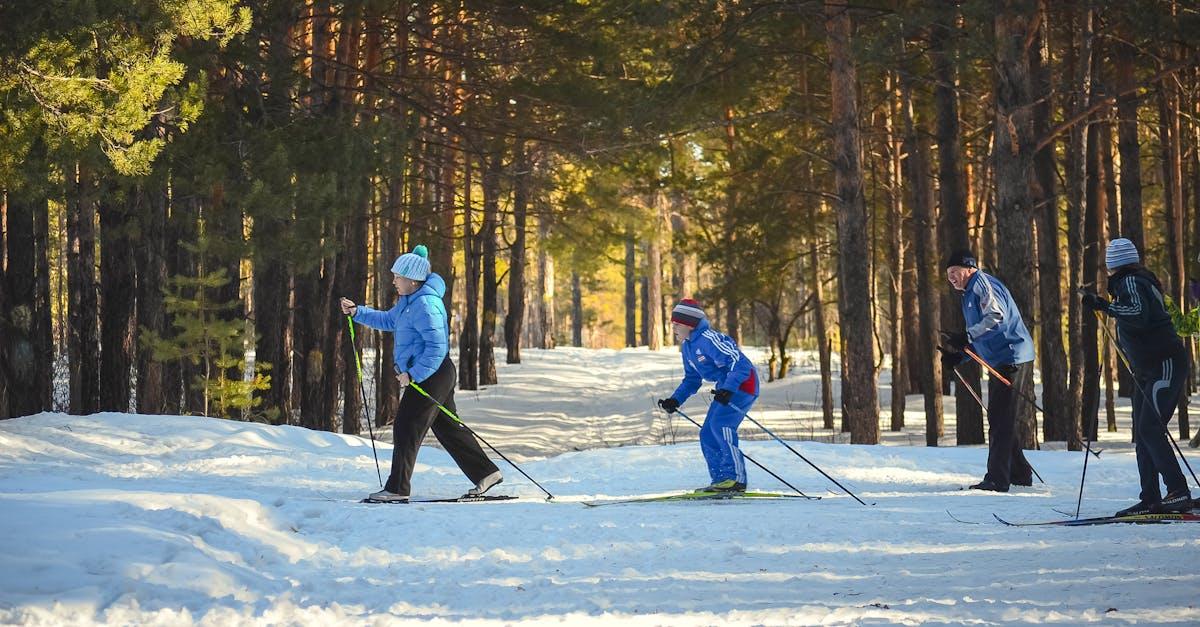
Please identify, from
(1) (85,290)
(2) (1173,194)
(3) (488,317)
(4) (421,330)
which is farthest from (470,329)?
(4) (421,330)

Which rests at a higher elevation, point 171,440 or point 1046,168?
point 1046,168

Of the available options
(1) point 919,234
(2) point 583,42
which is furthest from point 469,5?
(1) point 919,234

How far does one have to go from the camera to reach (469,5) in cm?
1900

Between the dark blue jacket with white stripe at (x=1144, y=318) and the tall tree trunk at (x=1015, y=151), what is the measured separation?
5.67 meters

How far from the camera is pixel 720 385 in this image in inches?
378

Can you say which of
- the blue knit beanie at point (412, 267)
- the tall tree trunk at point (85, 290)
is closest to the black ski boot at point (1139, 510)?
the blue knit beanie at point (412, 267)

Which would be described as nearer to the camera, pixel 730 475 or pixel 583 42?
pixel 730 475

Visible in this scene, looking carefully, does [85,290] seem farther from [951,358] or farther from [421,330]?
[951,358]

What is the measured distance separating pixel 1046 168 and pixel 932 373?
4376mm

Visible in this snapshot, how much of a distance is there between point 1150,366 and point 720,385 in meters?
3.20

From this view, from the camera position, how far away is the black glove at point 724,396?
31.1 ft

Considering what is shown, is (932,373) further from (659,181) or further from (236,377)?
(236,377)

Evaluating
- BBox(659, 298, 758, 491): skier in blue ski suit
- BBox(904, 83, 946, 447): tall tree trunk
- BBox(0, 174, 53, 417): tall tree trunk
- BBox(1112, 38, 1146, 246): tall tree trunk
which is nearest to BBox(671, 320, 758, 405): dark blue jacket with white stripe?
BBox(659, 298, 758, 491): skier in blue ski suit

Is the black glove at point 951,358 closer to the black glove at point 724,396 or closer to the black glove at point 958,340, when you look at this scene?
the black glove at point 958,340
